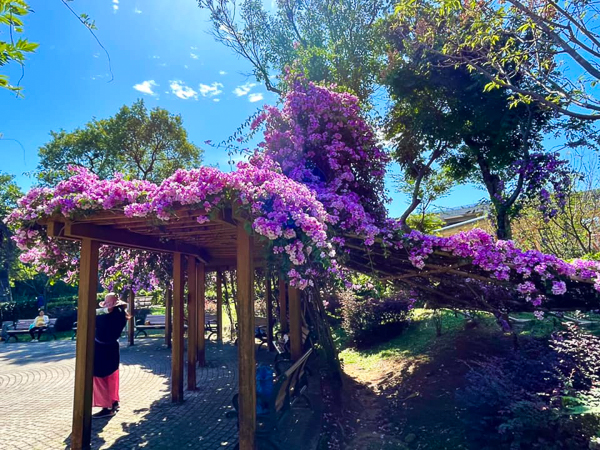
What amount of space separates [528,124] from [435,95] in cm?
235

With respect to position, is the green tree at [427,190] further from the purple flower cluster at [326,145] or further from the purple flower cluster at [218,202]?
the purple flower cluster at [218,202]

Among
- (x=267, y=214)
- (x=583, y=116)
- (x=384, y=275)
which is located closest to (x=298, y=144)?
(x=384, y=275)

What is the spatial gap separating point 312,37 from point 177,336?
32.7ft

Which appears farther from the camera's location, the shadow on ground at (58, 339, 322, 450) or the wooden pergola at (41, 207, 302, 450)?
the shadow on ground at (58, 339, 322, 450)

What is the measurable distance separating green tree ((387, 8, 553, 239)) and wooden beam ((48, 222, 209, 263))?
6058 mm

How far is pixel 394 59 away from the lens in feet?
28.3

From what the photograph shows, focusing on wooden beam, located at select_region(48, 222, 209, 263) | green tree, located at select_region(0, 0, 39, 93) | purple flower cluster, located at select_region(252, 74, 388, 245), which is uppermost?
purple flower cluster, located at select_region(252, 74, 388, 245)

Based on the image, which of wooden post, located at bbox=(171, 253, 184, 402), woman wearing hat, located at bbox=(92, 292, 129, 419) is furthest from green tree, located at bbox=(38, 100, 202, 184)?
woman wearing hat, located at bbox=(92, 292, 129, 419)

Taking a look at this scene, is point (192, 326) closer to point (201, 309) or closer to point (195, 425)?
point (201, 309)

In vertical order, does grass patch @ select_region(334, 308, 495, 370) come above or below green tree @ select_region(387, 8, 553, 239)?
below

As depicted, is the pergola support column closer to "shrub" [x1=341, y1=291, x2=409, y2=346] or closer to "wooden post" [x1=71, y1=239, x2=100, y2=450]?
"wooden post" [x1=71, y1=239, x2=100, y2=450]

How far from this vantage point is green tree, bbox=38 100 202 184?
15.5 m

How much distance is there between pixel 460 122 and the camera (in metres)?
8.80

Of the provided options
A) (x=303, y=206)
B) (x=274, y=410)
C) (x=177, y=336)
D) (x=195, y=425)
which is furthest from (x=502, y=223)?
(x=195, y=425)
